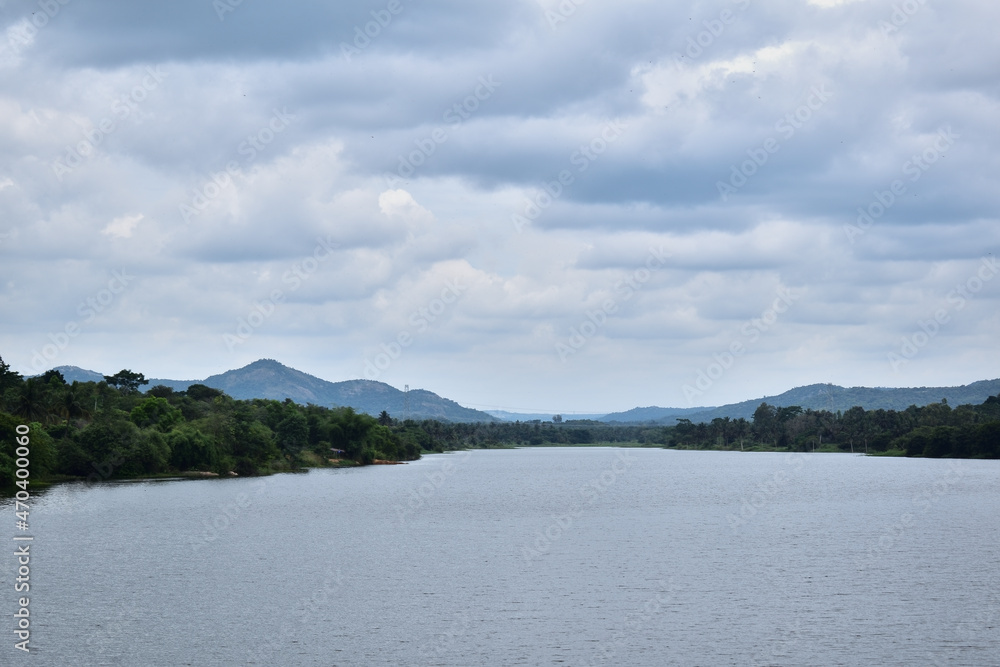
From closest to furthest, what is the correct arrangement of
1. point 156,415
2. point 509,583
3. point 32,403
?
point 509,583, point 32,403, point 156,415

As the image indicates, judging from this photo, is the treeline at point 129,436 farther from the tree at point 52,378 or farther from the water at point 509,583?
the water at point 509,583

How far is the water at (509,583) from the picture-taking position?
36938 millimetres

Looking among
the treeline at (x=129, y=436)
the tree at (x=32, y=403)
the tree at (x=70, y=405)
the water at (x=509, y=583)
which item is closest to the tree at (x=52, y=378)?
the treeline at (x=129, y=436)

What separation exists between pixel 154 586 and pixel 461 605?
16895 millimetres

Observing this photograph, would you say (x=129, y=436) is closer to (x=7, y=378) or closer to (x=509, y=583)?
(x=7, y=378)

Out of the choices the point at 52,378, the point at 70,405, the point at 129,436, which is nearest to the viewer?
the point at 129,436

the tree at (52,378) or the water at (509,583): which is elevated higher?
the tree at (52,378)

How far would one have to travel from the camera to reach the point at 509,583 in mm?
50688

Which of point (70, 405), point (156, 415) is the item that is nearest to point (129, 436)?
point (156, 415)

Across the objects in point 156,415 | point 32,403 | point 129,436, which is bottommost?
point 129,436

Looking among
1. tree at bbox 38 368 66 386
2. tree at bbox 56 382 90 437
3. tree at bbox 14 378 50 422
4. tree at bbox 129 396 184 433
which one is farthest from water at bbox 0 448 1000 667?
tree at bbox 38 368 66 386

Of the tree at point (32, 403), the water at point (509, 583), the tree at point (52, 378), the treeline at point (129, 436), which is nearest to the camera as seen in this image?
the water at point (509, 583)

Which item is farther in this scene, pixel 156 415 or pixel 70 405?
pixel 156 415

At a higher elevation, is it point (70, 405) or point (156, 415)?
point (70, 405)
